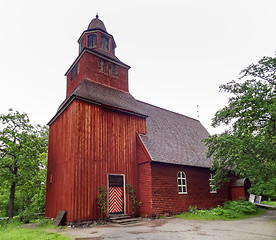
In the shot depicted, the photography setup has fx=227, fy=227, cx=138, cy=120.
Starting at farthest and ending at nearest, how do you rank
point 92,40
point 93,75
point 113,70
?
1. point 92,40
2. point 113,70
3. point 93,75

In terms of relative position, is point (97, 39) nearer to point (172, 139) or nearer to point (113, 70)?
point (113, 70)

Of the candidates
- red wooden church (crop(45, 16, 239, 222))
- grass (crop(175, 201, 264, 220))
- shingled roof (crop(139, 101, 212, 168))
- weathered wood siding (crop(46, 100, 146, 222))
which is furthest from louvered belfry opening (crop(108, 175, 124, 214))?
grass (crop(175, 201, 264, 220))

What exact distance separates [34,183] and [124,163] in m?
11.6

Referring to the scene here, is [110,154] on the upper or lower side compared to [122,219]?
upper

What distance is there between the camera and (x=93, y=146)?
14234 mm

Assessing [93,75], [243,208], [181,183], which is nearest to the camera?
[243,208]

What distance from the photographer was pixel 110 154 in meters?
15.0

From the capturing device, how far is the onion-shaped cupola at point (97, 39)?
19.7m

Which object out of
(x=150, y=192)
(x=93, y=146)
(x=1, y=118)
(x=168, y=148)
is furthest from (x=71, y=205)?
(x=1, y=118)

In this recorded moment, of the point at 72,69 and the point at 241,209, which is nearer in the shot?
the point at 241,209

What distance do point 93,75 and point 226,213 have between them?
13.6m

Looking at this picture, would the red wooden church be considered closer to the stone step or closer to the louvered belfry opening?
the louvered belfry opening

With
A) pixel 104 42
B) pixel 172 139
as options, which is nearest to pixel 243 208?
pixel 172 139

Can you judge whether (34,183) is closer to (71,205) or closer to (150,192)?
(71,205)
